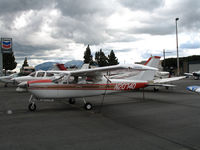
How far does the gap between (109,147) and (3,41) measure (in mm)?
38366

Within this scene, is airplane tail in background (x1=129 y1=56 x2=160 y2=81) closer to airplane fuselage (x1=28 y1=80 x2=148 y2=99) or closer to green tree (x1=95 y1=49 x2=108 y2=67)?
airplane fuselage (x1=28 y1=80 x2=148 y2=99)

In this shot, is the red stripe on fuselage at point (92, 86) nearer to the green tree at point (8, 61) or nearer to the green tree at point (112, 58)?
the green tree at point (8, 61)

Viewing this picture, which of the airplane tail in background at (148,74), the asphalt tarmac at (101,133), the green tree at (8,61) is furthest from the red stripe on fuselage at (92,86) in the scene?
the green tree at (8,61)

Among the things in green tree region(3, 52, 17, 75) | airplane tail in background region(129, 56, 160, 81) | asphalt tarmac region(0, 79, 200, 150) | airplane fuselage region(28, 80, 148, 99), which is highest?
green tree region(3, 52, 17, 75)

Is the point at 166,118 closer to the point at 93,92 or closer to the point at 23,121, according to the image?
the point at 93,92

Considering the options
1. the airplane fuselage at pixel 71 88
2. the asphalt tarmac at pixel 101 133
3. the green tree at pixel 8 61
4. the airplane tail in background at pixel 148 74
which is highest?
the green tree at pixel 8 61

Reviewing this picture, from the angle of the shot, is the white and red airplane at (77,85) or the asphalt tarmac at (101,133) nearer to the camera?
the asphalt tarmac at (101,133)

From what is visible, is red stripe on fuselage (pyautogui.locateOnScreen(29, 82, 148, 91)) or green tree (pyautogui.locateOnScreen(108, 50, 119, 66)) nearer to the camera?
red stripe on fuselage (pyautogui.locateOnScreen(29, 82, 148, 91))

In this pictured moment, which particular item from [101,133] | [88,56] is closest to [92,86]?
[101,133]

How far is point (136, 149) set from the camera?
409 cm

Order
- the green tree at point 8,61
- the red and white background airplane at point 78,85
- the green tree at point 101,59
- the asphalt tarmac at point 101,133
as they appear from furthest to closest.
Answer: the green tree at point 101,59
the green tree at point 8,61
the red and white background airplane at point 78,85
the asphalt tarmac at point 101,133

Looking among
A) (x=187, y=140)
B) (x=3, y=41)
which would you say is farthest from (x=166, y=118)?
(x=3, y=41)

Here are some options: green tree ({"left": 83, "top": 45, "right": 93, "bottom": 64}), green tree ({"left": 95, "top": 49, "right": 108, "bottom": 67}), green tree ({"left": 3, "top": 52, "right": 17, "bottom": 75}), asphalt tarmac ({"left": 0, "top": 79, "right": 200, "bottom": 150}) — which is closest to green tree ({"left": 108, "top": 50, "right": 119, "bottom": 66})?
green tree ({"left": 95, "top": 49, "right": 108, "bottom": 67})

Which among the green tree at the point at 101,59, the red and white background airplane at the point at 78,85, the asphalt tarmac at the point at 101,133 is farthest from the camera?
the green tree at the point at 101,59
